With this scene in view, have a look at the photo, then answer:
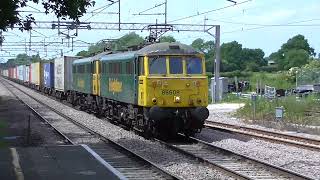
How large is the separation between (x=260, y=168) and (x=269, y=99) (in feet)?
53.9

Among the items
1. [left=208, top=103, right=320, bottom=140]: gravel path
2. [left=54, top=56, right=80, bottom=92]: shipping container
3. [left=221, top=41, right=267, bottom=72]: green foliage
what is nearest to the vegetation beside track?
[left=208, top=103, right=320, bottom=140]: gravel path

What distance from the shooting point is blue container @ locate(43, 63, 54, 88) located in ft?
152

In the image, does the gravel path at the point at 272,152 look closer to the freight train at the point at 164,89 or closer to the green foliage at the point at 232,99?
the freight train at the point at 164,89

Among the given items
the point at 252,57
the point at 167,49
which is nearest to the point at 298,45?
the point at 252,57

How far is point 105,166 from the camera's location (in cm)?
1178

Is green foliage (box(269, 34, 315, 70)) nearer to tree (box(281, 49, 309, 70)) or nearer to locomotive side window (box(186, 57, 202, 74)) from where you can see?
tree (box(281, 49, 309, 70))

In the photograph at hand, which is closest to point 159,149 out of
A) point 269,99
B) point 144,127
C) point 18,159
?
point 144,127

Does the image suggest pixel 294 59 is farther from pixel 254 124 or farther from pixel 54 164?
pixel 54 164

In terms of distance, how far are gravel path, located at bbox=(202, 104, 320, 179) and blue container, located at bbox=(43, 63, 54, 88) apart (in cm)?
2803

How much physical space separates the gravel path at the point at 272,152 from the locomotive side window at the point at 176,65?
97.5 inches

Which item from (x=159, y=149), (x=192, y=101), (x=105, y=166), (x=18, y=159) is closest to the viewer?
(x=105, y=166)

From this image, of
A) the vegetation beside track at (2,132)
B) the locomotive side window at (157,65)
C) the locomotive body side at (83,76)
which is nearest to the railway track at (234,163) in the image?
the locomotive side window at (157,65)

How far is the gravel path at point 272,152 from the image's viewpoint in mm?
12651

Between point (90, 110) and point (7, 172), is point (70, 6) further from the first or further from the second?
point (90, 110)
